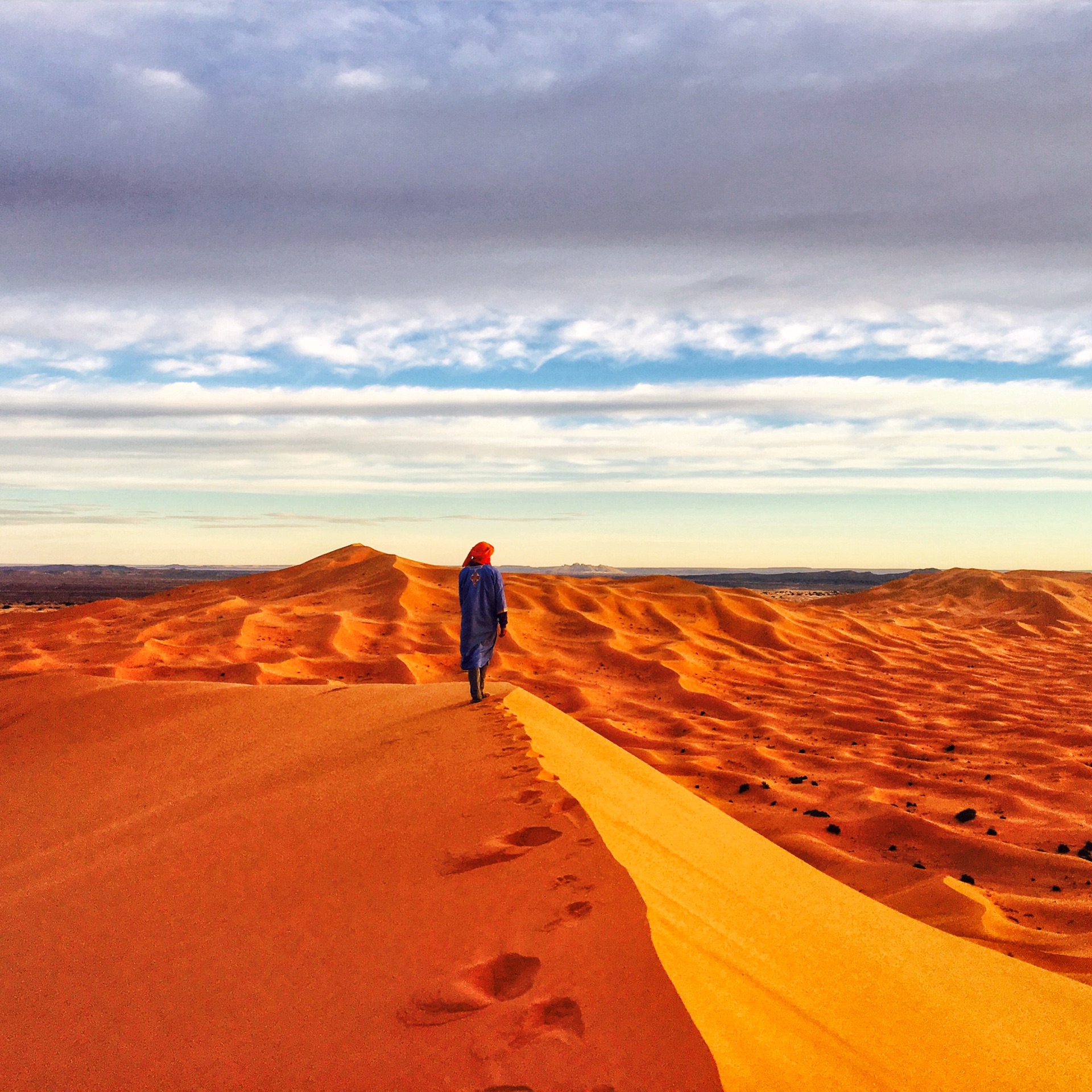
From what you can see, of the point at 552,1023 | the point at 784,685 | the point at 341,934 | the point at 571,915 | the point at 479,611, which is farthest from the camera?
the point at 784,685

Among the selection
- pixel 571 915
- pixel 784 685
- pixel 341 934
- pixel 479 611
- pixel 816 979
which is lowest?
pixel 784 685

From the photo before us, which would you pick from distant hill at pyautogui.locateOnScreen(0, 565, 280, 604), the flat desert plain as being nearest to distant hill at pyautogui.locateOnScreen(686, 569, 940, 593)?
distant hill at pyautogui.locateOnScreen(0, 565, 280, 604)

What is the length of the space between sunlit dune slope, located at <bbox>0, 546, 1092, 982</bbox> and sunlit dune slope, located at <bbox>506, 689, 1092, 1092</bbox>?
2.78 ft

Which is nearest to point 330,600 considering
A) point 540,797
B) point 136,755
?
point 136,755

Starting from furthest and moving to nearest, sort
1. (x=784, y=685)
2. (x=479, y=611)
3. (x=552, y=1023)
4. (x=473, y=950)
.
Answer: (x=784, y=685)
(x=479, y=611)
(x=473, y=950)
(x=552, y=1023)

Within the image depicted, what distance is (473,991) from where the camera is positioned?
252 cm

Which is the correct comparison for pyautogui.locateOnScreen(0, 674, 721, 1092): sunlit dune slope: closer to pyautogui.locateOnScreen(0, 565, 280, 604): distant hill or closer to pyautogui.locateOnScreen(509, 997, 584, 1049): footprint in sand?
pyautogui.locateOnScreen(509, 997, 584, 1049): footprint in sand

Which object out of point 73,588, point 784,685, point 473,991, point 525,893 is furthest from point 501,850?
point 73,588

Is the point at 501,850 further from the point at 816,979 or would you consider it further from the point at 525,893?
the point at 816,979

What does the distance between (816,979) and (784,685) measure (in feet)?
31.1

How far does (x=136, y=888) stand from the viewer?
148 inches

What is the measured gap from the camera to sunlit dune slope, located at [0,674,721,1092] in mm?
2311

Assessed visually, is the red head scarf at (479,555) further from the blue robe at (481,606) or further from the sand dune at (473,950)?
the sand dune at (473,950)

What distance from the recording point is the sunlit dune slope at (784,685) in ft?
18.8
